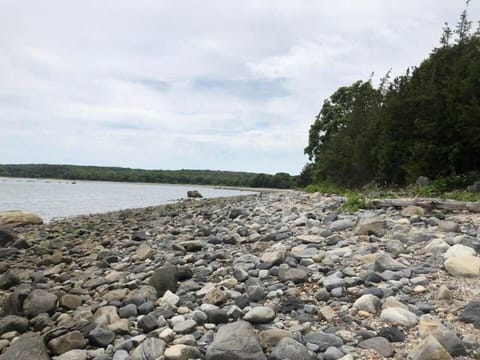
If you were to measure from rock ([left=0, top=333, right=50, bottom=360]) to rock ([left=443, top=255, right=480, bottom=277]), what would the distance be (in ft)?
14.2

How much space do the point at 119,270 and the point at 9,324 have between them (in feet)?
8.31

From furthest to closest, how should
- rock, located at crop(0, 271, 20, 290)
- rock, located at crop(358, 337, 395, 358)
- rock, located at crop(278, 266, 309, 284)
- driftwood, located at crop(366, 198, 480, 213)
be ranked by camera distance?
driftwood, located at crop(366, 198, 480, 213)
rock, located at crop(0, 271, 20, 290)
rock, located at crop(278, 266, 309, 284)
rock, located at crop(358, 337, 395, 358)

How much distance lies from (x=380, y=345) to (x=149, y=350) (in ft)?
6.64

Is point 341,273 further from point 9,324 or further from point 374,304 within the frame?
point 9,324

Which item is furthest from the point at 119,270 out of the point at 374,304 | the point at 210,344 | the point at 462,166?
the point at 462,166

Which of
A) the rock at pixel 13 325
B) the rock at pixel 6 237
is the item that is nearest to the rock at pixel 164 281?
the rock at pixel 13 325

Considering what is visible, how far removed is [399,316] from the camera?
12.6 ft

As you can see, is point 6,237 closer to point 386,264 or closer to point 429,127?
point 386,264

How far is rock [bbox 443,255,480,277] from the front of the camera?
180 inches

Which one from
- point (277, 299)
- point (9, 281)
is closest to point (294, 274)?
point (277, 299)

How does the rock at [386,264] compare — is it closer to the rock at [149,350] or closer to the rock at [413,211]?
the rock at [149,350]

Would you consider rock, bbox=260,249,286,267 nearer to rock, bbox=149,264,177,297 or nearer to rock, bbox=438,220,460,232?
rock, bbox=149,264,177,297

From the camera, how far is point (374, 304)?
414 centimetres

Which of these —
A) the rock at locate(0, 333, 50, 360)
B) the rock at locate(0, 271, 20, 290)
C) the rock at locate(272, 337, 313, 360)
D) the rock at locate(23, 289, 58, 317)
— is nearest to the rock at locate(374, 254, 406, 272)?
the rock at locate(272, 337, 313, 360)
